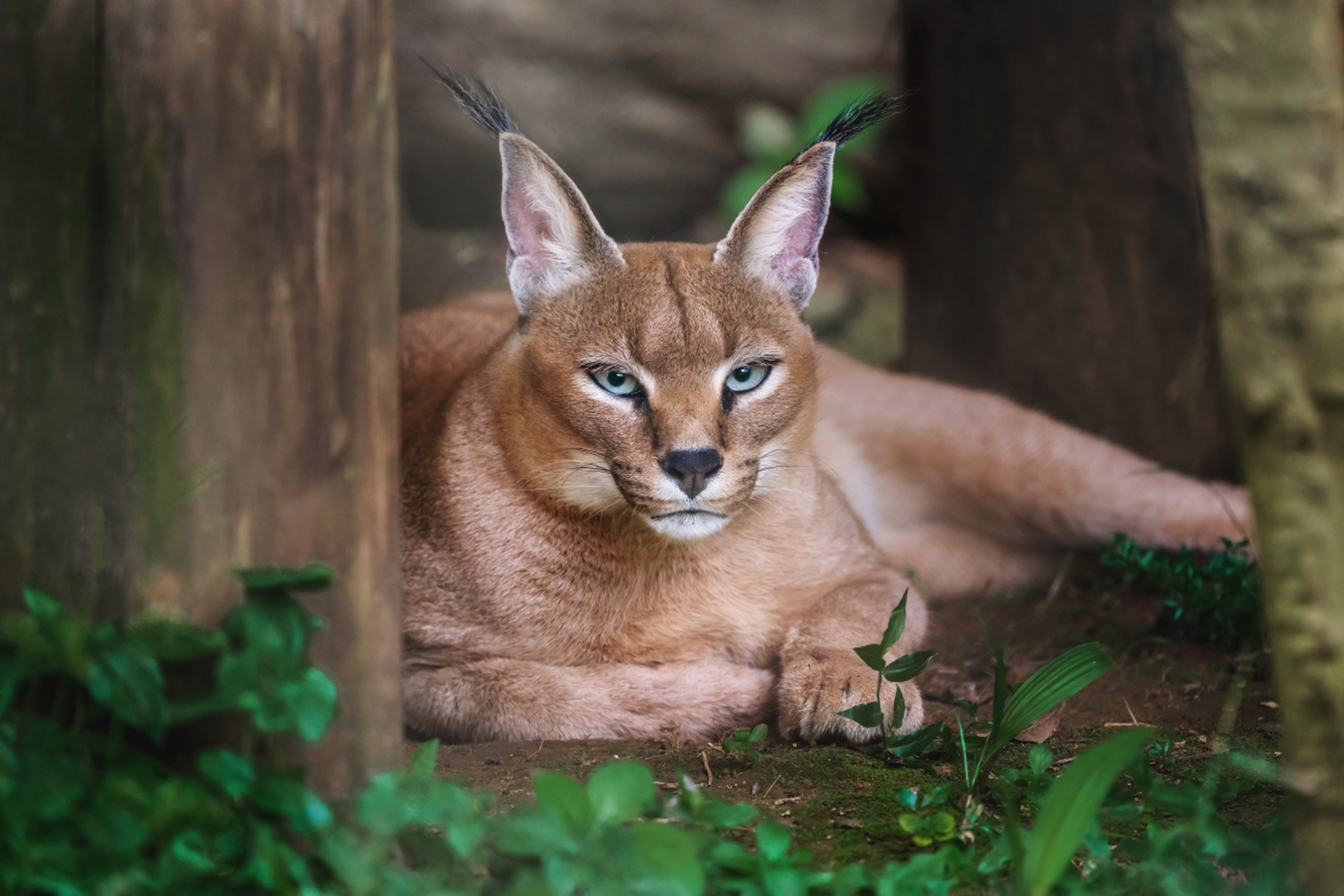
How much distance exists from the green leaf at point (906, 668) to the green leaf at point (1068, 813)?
1.87 feet

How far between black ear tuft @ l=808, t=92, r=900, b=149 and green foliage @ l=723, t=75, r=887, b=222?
10.1 feet

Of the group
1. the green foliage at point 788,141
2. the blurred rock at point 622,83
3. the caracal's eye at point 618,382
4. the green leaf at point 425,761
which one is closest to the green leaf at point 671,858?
the green leaf at point 425,761

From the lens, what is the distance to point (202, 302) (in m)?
2.03

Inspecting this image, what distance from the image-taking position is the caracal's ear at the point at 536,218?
3.32 metres

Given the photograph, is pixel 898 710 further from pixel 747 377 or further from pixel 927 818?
pixel 747 377

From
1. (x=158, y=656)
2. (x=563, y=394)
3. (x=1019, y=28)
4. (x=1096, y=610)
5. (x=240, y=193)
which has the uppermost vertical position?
(x=1019, y=28)

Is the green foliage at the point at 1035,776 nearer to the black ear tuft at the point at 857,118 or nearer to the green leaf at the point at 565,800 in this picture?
the green leaf at the point at 565,800

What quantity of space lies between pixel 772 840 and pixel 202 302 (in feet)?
4.34

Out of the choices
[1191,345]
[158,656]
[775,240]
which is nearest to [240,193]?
[158,656]

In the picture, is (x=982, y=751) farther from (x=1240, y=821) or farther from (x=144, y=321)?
(x=144, y=321)

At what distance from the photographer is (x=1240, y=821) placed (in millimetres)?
2471

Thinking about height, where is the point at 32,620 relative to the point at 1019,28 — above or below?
below

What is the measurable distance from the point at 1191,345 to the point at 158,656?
4.10 m

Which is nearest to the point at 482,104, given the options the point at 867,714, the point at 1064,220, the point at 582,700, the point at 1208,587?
the point at 582,700
